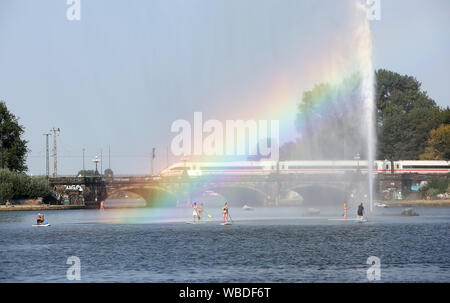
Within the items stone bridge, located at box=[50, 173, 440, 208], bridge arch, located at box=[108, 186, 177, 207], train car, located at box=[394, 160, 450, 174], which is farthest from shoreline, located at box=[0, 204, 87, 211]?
train car, located at box=[394, 160, 450, 174]

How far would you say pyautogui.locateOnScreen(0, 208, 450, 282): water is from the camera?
48.5 meters

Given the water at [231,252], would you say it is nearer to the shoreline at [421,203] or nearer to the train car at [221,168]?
the shoreline at [421,203]

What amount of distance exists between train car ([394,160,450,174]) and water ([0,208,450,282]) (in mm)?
90457

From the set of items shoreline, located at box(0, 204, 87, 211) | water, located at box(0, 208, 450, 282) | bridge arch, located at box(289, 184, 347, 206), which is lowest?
water, located at box(0, 208, 450, 282)

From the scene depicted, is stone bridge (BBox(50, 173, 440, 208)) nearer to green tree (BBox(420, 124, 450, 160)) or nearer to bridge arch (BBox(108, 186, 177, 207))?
bridge arch (BBox(108, 186, 177, 207))

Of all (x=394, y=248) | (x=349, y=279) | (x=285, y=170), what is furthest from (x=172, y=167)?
(x=349, y=279)

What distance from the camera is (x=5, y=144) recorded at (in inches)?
6176

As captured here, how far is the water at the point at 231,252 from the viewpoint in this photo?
4853 centimetres

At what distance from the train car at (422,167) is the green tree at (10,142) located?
275ft

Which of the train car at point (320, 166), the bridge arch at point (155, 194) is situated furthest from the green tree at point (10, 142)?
the train car at point (320, 166)

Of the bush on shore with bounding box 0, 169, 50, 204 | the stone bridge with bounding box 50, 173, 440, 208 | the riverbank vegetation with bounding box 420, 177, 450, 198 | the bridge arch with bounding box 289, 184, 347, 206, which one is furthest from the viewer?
the bridge arch with bounding box 289, 184, 347, 206
